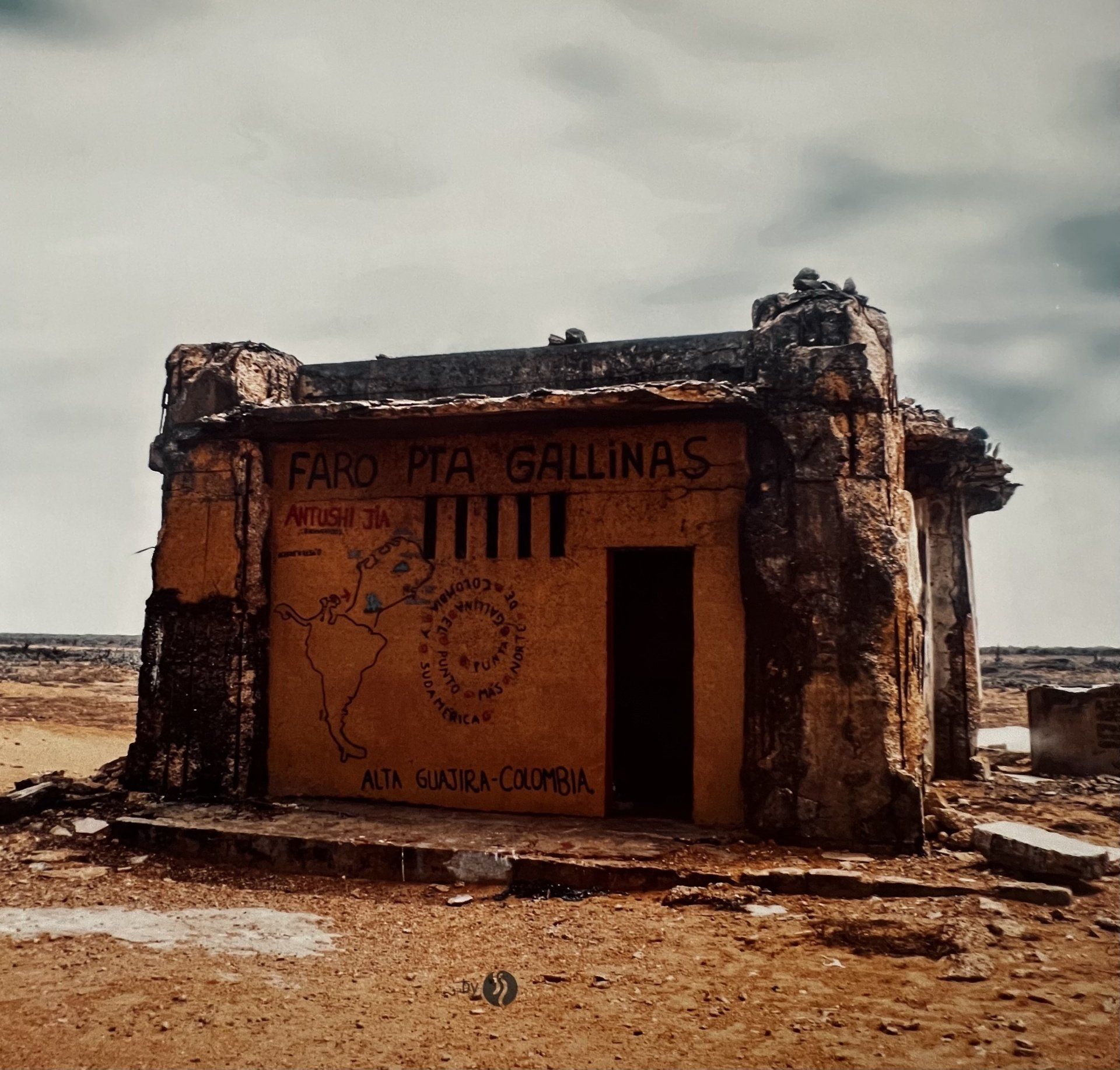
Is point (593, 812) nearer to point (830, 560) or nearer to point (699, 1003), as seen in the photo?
point (830, 560)

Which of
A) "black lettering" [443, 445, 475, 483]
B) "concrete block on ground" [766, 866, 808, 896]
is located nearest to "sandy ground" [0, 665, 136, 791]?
"black lettering" [443, 445, 475, 483]

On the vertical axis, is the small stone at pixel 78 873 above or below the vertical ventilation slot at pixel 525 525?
below

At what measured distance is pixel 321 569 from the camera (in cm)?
712

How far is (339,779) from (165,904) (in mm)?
1853

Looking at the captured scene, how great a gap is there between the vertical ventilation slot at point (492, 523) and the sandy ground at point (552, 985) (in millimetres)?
2338

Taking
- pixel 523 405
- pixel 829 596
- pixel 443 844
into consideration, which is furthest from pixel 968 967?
pixel 523 405

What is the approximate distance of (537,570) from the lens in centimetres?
666

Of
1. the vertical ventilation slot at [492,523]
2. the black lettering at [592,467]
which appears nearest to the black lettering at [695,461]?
the black lettering at [592,467]

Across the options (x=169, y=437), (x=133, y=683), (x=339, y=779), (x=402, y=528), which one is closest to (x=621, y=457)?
(x=402, y=528)

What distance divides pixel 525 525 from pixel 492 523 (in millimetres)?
253

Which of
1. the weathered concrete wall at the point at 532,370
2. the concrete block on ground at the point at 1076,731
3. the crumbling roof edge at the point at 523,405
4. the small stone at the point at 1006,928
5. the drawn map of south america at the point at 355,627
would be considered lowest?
the small stone at the point at 1006,928

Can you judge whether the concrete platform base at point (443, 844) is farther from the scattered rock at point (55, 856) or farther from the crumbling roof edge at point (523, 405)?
the crumbling roof edge at point (523, 405)

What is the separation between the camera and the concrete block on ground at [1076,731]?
9508 millimetres

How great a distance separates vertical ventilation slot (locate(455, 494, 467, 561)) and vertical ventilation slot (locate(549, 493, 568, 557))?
63 cm
